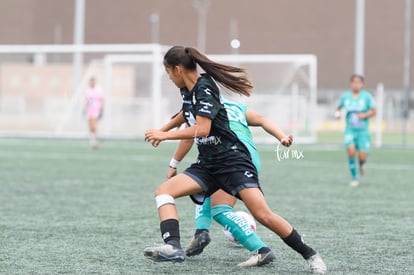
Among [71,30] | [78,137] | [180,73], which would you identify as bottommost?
[78,137]

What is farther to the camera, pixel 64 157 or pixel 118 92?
pixel 118 92

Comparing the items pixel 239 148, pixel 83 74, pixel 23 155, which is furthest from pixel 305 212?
pixel 83 74

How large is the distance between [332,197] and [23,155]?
986cm

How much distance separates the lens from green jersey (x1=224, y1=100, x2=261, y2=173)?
6.31 meters

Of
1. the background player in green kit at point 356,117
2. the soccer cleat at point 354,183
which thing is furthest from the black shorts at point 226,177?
the background player in green kit at point 356,117

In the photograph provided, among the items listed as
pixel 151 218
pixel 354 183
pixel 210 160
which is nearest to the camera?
pixel 210 160

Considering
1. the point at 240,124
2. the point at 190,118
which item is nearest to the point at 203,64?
the point at 190,118

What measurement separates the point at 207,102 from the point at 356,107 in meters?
8.51

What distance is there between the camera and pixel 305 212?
33.3ft

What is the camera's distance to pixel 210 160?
249 inches

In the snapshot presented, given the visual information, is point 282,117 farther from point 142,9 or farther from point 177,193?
point 142,9

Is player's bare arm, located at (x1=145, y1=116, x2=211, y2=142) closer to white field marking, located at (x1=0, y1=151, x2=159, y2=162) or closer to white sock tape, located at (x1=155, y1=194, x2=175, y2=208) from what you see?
white sock tape, located at (x1=155, y1=194, x2=175, y2=208)

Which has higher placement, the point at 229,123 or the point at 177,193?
the point at 229,123

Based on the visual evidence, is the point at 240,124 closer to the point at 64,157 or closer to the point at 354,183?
the point at 354,183
